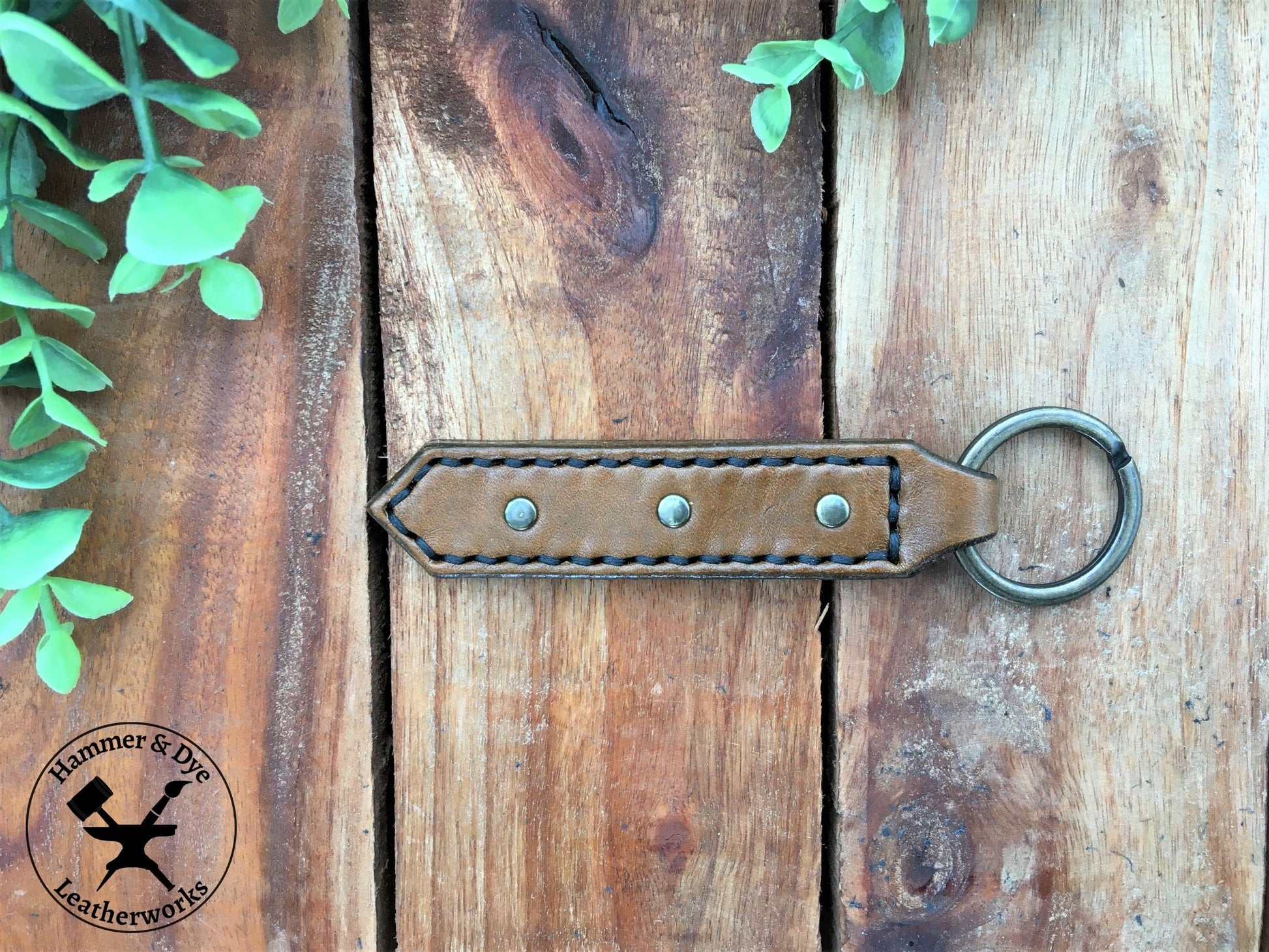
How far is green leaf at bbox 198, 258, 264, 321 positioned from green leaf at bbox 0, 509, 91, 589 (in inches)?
7.0

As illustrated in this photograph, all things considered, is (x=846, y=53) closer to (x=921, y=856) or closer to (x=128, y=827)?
(x=921, y=856)

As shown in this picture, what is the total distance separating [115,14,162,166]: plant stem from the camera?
0.52m

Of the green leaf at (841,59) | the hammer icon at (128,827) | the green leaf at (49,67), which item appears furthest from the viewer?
the hammer icon at (128,827)

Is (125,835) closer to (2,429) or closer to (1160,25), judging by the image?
(2,429)

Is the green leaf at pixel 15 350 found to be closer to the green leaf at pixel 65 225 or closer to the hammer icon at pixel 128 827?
the green leaf at pixel 65 225

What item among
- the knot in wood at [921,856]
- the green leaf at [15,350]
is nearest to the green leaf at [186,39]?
the green leaf at [15,350]

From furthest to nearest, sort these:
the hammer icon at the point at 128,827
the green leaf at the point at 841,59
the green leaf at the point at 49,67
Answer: the hammer icon at the point at 128,827, the green leaf at the point at 841,59, the green leaf at the point at 49,67

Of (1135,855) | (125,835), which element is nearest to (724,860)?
(1135,855)

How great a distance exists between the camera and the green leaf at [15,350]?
0.56 m

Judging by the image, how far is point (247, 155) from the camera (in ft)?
2.13

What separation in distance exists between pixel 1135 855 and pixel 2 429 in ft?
3.18

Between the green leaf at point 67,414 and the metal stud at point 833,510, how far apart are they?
0.50 meters

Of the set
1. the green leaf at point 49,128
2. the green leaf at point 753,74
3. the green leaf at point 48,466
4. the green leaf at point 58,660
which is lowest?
the green leaf at point 58,660

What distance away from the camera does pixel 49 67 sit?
1.58 feet
